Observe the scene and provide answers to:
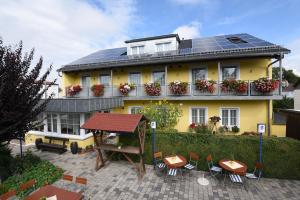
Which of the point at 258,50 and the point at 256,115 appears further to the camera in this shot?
the point at 256,115

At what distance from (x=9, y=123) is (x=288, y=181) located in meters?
12.1

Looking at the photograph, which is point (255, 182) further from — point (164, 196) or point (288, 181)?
point (164, 196)

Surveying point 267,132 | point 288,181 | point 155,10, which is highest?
point 155,10

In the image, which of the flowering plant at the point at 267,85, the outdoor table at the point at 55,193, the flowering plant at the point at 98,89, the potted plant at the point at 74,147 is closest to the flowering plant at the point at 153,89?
the flowering plant at the point at 98,89

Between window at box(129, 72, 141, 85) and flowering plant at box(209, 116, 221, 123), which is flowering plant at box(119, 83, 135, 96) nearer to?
window at box(129, 72, 141, 85)

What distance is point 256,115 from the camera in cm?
1238

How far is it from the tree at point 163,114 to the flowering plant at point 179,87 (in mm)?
1050

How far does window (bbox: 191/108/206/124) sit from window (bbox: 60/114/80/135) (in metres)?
8.63

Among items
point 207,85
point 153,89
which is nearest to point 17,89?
point 153,89

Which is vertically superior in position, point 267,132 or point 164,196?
point 267,132

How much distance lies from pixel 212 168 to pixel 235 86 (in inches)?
242

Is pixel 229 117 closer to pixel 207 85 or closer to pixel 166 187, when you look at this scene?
pixel 207 85

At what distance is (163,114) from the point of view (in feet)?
39.9

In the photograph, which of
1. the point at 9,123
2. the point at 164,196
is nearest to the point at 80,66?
the point at 9,123
